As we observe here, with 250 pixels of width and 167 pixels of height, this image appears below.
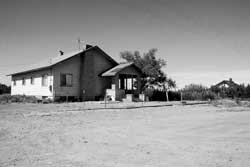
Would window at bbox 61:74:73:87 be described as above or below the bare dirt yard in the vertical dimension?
above

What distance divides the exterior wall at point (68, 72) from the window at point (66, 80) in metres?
0.32

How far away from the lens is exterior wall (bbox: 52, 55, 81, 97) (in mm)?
24047

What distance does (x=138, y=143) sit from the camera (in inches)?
242

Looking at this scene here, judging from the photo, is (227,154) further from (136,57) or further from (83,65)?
(136,57)

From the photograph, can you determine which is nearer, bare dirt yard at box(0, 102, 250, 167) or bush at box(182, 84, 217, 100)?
bare dirt yard at box(0, 102, 250, 167)

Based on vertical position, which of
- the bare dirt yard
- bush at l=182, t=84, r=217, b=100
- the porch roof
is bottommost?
the bare dirt yard

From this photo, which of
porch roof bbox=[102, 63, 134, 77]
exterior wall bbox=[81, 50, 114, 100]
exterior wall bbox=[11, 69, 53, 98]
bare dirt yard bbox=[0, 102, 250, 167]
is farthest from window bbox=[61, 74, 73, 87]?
bare dirt yard bbox=[0, 102, 250, 167]

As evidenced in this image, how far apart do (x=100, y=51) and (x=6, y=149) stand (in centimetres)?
2229

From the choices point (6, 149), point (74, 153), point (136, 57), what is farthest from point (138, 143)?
point (136, 57)

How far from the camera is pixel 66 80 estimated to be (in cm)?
2498

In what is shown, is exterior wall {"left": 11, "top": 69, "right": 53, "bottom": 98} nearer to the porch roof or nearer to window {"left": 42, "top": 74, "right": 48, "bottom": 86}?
window {"left": 42, "top": 74, "right": 48, "bottom": 86}

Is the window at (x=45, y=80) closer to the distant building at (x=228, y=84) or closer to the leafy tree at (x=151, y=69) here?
the leafy tree at (x=151, y=69)

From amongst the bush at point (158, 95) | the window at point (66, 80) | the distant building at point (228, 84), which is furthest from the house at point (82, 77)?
the distant building at point (228, 84)

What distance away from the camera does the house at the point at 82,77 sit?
2434 centimetres
